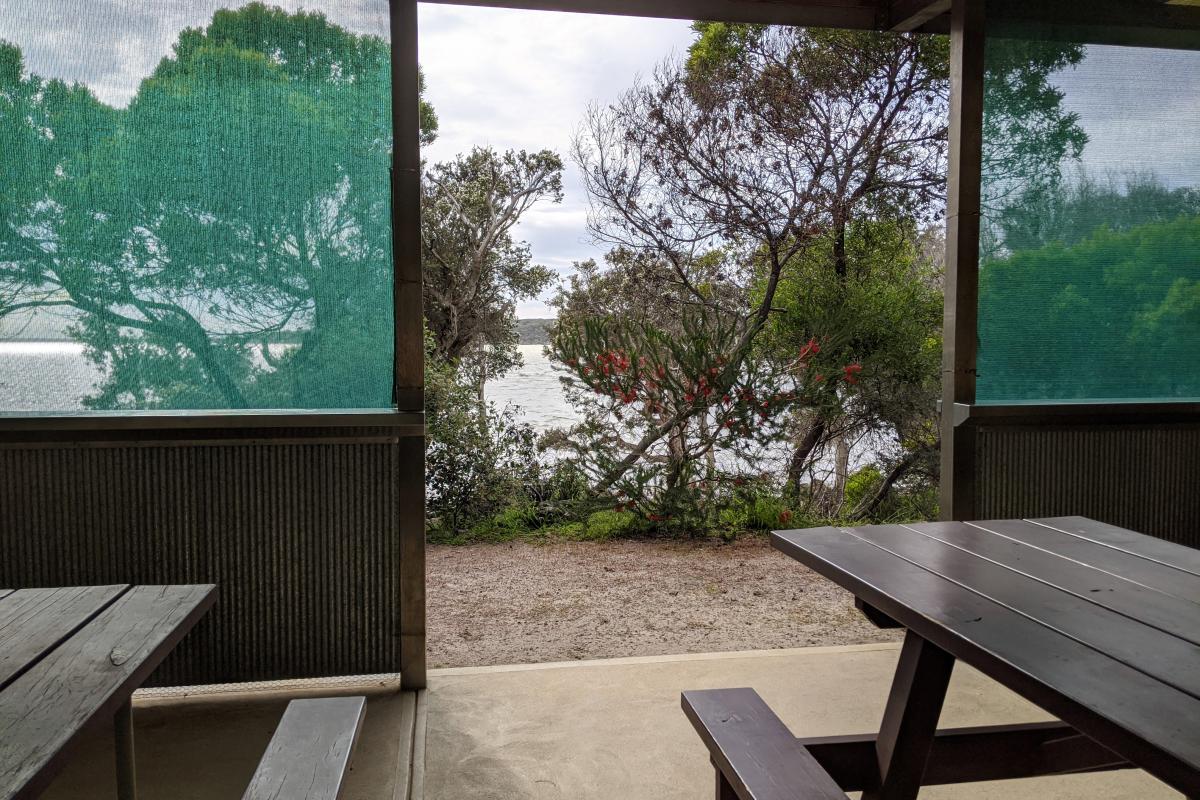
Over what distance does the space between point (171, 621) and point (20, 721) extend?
372mm

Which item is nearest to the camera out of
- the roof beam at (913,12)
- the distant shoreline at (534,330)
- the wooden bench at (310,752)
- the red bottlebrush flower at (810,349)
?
the wooden bench at (310,752)

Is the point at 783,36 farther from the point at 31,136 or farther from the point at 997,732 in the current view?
the point at 997,732

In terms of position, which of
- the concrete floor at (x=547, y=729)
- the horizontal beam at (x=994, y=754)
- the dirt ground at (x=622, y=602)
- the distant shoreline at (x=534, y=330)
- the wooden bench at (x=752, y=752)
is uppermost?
the distant shoreline at (x=534, y=330)

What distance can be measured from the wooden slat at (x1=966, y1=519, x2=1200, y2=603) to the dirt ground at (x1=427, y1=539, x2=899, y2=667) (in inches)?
55.0

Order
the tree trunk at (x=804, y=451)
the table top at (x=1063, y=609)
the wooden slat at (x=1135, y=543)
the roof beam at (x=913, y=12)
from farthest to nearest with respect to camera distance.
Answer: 1. the tree trunk at (x=804, y=451)
2. the roof beam at (x=913, y=12)
3. the wooden slat at (x=1135, y=543)
4. the table top at (x=1063, y=609)

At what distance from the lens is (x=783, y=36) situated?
230 inches

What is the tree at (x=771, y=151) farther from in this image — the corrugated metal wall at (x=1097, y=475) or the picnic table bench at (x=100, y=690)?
the picnic table bench at (x=100, y=690)

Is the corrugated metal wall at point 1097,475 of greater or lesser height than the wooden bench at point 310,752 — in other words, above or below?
above

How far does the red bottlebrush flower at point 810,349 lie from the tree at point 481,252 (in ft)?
7.16

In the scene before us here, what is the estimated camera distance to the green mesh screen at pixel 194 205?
2.45 meters

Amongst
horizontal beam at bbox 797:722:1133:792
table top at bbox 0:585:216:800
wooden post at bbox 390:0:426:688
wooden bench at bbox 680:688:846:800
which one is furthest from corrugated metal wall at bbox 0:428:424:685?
horizontal beam at bbox 797:722:1133:792

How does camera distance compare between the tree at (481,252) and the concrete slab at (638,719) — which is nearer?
the concrete slab at (638,719)

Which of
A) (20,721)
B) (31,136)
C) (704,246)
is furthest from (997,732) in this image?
(704,246)

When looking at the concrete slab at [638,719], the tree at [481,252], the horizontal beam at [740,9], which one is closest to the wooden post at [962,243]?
the horizontal beam at [740,9]
